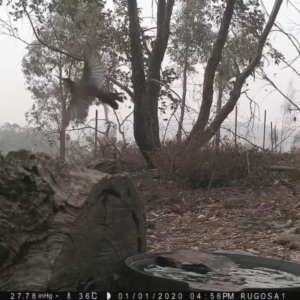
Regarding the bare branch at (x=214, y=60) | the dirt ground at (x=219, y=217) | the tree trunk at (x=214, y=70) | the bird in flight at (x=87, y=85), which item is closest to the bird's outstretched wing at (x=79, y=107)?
the bird in flight at (x=87, y=85)

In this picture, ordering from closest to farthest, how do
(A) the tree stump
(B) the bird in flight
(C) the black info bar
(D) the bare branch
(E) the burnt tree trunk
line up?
(C) the black info bar
(A) the tree stump
(B) the bird in flight
(E) the burnt tree trunk
(D) the bare branch

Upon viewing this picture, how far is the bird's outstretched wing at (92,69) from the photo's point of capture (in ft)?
10.8

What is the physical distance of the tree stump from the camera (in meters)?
1.42

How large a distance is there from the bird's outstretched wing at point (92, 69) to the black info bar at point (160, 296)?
207 cm

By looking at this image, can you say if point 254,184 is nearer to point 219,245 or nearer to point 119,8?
point 219,245

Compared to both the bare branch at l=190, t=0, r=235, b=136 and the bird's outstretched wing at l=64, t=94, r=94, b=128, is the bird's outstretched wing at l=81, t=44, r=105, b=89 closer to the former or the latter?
the bird's outstretched wing at l=64, t=94, r=94, b=128

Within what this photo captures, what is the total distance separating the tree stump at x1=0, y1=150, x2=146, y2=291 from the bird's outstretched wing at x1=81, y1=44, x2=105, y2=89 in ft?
5.24

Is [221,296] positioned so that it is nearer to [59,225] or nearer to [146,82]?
[59,225]

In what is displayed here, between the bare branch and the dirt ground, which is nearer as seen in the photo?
the dirt ground

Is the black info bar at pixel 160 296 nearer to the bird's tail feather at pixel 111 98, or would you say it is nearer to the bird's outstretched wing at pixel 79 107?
the bird's outstretched wing at pixel 79 107

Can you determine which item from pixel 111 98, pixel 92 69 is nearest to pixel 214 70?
pixel 111 98

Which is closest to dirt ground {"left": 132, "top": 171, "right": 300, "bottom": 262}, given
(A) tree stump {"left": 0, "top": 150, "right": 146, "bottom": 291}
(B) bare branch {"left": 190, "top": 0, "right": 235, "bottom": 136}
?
(A) tree stump {"left": 0, "top": 150, "right": 146, "bottom": 291}

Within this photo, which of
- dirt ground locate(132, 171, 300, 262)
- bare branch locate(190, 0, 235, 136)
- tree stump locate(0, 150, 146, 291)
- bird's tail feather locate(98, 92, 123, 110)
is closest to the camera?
tree stump locate(0, 150, 146, 291)

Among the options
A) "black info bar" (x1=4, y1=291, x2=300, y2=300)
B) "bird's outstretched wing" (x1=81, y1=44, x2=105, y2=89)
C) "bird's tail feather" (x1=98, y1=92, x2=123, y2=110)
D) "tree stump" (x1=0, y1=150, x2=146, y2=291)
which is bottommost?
"black info bar" (x1=4, y1=291, x2=300, y2=300)
